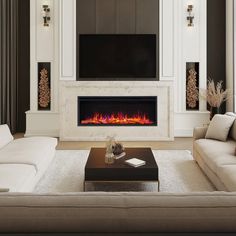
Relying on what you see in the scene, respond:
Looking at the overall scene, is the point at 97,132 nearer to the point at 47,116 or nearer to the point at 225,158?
the point at 47,116

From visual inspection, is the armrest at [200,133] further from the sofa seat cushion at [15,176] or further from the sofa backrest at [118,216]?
the sofa backrest at [118,216]

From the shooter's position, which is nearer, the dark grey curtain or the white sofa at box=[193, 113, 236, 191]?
the white sofa at box=[193, 113, 236, 191]

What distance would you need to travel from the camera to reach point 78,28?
7254 millimetres

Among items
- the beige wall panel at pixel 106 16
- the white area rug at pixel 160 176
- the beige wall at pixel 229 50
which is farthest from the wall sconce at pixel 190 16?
the white area rug at pixel 160 176

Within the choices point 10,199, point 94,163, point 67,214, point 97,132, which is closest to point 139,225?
point 67,214

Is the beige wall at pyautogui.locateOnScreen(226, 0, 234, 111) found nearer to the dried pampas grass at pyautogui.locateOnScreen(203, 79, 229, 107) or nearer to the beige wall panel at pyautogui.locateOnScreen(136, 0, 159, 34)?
the dried pampas grass at pyautogui.locateOnScreen(203, 79, 229, 107)

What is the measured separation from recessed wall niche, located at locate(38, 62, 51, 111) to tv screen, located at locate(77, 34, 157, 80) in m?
0.72

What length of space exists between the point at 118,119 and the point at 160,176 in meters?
3.07

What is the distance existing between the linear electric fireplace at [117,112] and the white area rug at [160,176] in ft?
5.28

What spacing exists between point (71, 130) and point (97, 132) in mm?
513

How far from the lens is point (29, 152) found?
3.95 m

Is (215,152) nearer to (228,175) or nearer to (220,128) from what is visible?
(220,128)

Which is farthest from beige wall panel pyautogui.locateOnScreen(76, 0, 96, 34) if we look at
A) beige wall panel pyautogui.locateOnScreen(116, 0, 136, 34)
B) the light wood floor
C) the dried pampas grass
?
the dried pampas grass

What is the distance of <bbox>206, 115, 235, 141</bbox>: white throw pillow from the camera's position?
4.60m
